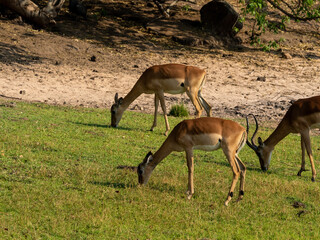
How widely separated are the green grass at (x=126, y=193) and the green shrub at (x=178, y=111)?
2822 millimetres

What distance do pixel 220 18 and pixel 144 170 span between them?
14036 millimetres

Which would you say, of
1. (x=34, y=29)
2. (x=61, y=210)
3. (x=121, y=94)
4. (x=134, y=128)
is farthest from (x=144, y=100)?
(x=61, y=210)

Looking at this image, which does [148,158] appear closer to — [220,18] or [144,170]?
[144,170]

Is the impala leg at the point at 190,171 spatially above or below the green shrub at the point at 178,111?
above

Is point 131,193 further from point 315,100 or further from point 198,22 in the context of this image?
point 198,22

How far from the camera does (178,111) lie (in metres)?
13.4

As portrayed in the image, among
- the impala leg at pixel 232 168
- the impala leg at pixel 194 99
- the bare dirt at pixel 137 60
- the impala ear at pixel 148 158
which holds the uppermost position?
the impala leg at pixel 232 168

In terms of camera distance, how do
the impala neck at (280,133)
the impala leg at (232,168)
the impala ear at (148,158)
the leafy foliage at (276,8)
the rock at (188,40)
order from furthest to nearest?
1. the rock at (188,40)
2. the leafy foliage at (276,8)
3. the impala neck at (280,133)
4. the impala ear at (148,158)
5. the impala leg at (232,168)

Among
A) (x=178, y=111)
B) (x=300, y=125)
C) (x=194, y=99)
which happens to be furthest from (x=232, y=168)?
(x=178, y=111)

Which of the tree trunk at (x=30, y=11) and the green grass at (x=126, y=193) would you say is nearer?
the green grass at (x=126, y=193)

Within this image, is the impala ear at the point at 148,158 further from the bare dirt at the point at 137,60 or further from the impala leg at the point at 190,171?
the bare dirt at the point at 137,60

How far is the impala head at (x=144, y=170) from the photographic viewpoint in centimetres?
727

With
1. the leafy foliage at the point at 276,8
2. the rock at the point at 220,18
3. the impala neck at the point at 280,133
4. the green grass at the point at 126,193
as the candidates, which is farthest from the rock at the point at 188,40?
the impala neck at the point at 280,133

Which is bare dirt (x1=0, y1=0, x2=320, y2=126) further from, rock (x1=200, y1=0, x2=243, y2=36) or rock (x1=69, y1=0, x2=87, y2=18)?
rock (x1=200, y1=0, x2=243, y2=36)
